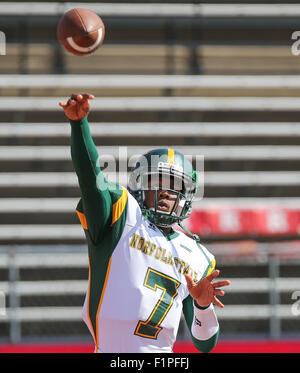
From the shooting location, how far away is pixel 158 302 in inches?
124

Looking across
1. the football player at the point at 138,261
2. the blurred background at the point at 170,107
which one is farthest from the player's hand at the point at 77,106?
the blurred background at the point at 170,107

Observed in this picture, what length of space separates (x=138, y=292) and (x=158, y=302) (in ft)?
0.36

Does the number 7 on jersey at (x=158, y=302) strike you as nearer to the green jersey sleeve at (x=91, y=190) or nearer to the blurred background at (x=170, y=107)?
the green jersey sleeve at (x=91, y=190)

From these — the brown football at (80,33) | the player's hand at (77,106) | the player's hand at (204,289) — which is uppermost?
the brown football at (80,33)

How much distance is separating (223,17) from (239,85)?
1.19 metres

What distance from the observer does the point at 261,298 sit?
11195 millimetres

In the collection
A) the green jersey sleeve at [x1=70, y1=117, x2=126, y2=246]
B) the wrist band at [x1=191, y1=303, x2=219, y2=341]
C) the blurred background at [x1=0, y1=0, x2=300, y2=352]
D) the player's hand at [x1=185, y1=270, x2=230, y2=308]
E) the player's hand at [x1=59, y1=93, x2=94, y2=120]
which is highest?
the blurred background at [x1=0, y1=0, x2=300, y2=352]

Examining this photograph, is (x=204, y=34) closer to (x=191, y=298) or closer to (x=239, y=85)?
(x=239, y=85)

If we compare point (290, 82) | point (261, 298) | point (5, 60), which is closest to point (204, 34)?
point (290, 82)

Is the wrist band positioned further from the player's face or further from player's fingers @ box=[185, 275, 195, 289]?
the player's face

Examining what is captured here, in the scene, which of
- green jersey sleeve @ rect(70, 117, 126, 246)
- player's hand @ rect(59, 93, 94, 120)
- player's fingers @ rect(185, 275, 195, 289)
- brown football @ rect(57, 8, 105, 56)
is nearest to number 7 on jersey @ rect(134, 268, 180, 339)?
player's fingers @ rect(185, 275, 195, 289)

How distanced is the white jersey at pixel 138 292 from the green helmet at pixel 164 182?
0.25 feet

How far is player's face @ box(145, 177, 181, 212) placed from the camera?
3.31 m

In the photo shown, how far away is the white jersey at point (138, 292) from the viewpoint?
3086 millimetres
